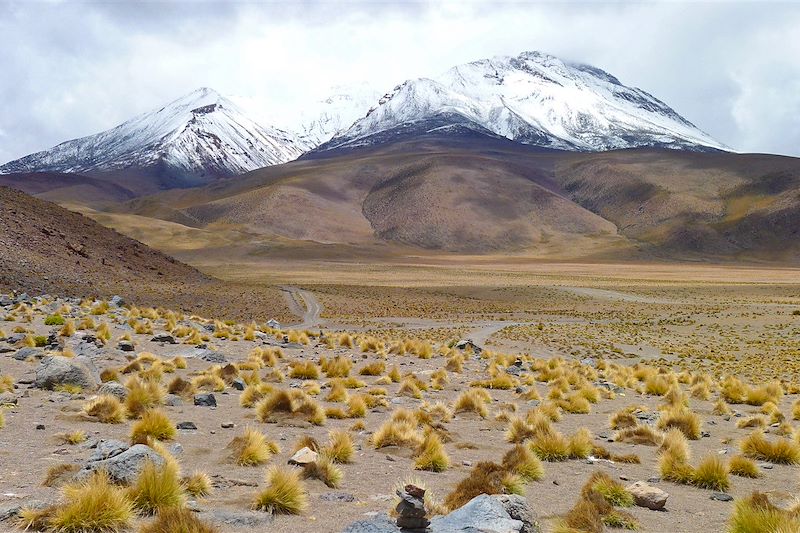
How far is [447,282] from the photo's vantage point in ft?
275

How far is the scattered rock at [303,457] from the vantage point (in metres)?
7.66

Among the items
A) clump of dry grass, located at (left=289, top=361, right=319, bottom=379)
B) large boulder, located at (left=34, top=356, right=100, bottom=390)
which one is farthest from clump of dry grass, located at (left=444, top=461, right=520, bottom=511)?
clump of dry grass, located at (left=289, top=361, right=319, bottom=379)

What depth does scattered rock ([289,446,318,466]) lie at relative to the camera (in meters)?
7.66

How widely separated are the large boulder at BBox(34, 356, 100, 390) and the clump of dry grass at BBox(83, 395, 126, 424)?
1883 millimetres

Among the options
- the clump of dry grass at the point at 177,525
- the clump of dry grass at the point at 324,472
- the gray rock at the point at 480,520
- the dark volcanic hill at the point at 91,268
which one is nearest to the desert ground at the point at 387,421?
the clump of dry grass at the point at 324,472

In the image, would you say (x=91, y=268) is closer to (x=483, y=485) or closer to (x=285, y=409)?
(x=285, y=409)

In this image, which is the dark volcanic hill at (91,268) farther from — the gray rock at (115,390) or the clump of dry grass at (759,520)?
the clump of dry grass at (759,520)

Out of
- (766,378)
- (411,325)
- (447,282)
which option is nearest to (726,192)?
(447,282)

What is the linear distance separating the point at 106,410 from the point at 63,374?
8.07 ft

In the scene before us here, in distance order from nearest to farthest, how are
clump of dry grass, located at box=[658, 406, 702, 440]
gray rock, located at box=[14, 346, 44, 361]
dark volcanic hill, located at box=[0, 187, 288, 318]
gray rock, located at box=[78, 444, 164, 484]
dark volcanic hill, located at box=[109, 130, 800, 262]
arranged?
gray rock, located at box=[78, 444, 164, 484] → clump of dry grass, located at box=[658, 406, 702, 440] → gray rock, located at box=[14, 346, 44, 361] → dark volcanic hill, located at box=[0, 187, 288, 318] → dark volcanic hill, located at box=[109, 130, 800, 262]

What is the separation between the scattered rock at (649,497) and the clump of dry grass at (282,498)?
345 centimetres

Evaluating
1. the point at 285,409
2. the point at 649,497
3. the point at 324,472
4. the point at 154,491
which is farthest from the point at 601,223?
the point at 154,491

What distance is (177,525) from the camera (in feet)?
15.9

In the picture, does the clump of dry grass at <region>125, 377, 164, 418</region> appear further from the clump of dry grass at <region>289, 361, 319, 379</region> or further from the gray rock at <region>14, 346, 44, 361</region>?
the clump of dry grass at <region>289, 361, 319, 379</region>
